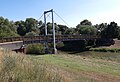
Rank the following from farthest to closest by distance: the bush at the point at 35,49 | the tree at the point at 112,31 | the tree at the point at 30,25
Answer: the tree at the point at 30,25, the tree at the point at 112,31, the bush at the point at 35,49

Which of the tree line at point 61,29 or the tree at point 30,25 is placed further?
the tree at point 30,25

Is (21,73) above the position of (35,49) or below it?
above

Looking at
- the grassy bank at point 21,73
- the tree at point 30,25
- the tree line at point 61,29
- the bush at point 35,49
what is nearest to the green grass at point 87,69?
the grassy bank at point 21,73

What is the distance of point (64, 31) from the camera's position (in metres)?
130

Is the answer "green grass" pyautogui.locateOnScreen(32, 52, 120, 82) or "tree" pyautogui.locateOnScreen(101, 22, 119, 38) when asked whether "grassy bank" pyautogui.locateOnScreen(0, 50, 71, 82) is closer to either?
"green grass" pyautogui.locateOnScreen(32, 52, 120, 82)

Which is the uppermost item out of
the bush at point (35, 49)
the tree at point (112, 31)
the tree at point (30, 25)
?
the tree at point (30, 25)

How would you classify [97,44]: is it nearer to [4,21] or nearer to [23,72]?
[4,21]

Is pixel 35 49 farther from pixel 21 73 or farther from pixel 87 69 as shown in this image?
pixel 21 73

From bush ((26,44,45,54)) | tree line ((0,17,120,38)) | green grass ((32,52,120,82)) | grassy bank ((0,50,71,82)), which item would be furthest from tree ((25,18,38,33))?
grassy bank ((0,50,71,82))

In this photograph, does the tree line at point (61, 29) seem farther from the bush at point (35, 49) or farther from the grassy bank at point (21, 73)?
the grassy bank at point (21, 73)

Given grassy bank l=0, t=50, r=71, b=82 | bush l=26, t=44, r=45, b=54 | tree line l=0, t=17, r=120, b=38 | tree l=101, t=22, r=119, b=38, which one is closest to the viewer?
grassy bank l=0, t=50, r=71, b=82

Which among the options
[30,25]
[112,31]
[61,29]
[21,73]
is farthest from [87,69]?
[61,29]

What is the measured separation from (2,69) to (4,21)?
276 feet

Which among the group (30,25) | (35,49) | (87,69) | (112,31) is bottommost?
(87,69)
